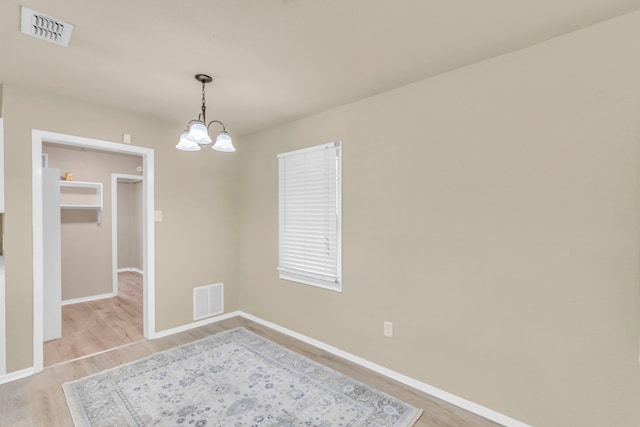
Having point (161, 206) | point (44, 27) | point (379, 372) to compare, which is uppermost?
point (44, 27)

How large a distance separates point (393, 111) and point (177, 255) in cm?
298

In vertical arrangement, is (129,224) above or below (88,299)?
above

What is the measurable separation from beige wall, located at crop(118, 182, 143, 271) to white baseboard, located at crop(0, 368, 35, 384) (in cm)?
482

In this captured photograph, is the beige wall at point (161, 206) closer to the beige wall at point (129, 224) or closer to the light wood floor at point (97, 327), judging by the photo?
the light wood floor at point (97, 327)

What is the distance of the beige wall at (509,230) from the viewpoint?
1741 mm

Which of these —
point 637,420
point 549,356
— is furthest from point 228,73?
point 637,420

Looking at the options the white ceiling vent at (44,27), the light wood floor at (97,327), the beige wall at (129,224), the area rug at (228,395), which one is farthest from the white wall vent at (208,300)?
the beige wall at (129,224)

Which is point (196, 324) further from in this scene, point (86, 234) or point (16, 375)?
point (86, 234)

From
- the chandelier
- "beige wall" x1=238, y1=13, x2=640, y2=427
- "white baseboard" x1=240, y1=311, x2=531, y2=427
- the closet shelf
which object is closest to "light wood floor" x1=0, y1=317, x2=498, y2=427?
"white baseboard" x1=240, y1=311, x2=531, y2=427

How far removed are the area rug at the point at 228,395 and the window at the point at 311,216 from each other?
90cm

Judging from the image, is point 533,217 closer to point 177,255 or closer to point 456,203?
point 456,203

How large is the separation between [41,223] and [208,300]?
6.42 ft

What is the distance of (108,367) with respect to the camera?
2869 mm

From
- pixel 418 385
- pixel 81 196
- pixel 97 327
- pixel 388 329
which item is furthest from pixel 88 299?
pixel 418 385
